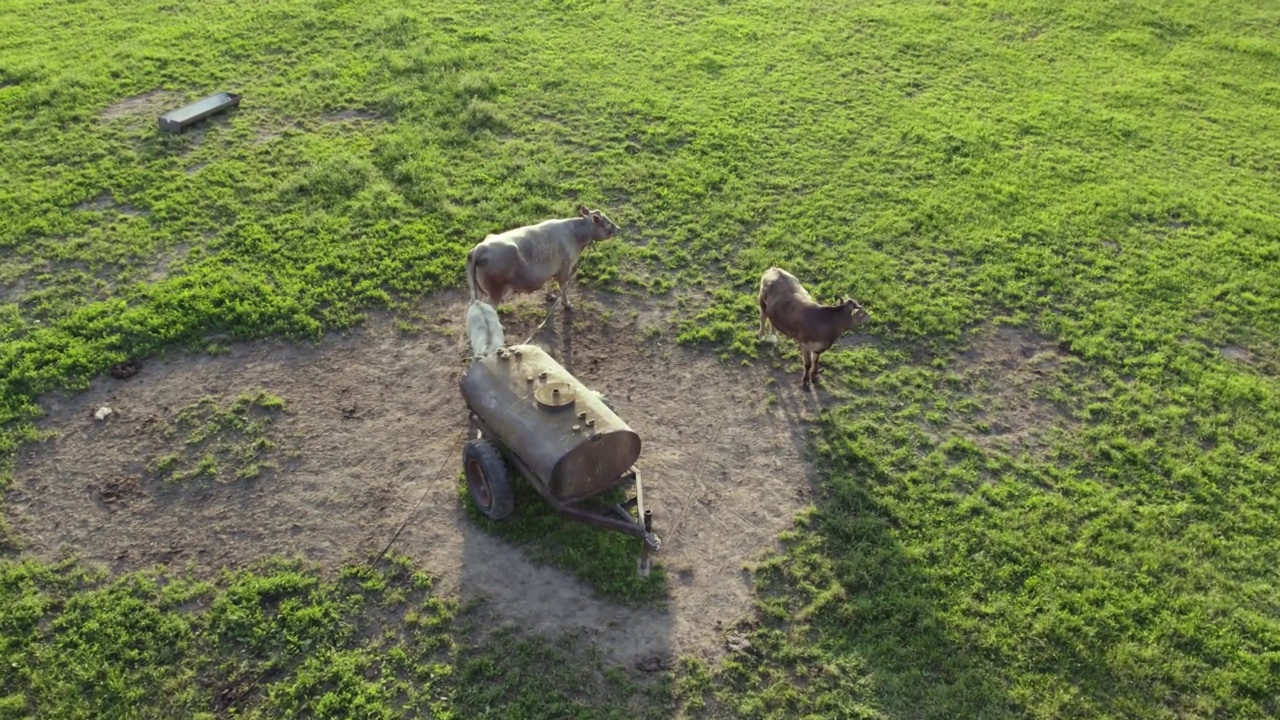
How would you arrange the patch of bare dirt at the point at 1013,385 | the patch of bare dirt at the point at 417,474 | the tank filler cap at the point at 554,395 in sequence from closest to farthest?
the tank filler cap at the point at 554,395 < the patch of bare dirt at the point at 417,474 < the patch of bare dirt at the point at 1013,385

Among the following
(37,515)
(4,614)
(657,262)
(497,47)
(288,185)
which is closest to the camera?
(4,614)

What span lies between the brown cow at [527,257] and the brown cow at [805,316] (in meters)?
2.53

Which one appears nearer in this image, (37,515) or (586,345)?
(37,515)

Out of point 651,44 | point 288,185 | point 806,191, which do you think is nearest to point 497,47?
point 651,44

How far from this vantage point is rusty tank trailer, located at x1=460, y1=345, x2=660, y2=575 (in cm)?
801

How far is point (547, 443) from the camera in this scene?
796 centimetres

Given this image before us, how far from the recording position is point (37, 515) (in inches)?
351

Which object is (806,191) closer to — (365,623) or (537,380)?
(537,380)

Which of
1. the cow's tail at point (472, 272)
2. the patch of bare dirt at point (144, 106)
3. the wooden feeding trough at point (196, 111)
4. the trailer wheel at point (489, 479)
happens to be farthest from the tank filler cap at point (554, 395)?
the patch of bare dirt at point (144, 106)

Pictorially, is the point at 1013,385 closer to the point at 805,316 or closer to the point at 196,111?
the point at 805,316

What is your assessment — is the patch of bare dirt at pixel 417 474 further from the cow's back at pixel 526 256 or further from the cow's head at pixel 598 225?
the cow's head at pixel 598 225

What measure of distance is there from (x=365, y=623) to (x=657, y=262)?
21.5 ft

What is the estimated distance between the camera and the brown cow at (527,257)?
10.6 meters

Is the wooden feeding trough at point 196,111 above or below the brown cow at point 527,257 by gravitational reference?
below
